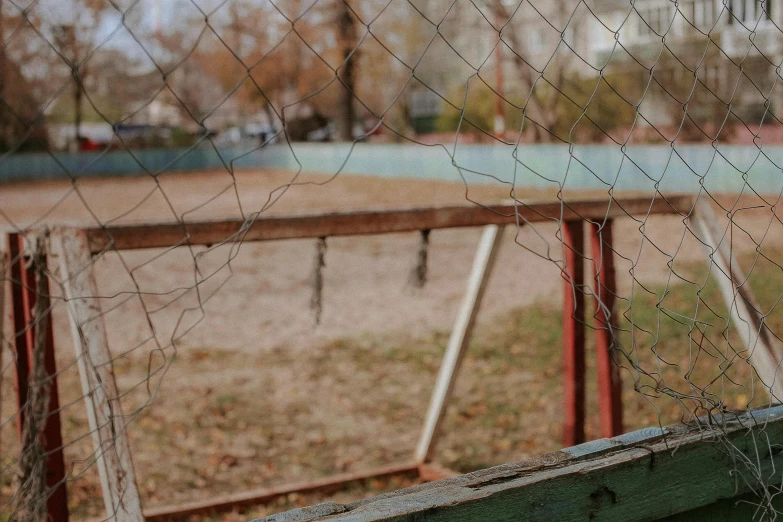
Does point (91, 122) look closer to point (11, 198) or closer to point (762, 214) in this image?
point (11, 198)

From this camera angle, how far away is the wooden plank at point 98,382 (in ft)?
6.16

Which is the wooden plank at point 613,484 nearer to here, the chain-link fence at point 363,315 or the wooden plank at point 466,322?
the chain-link fence at point 363,315

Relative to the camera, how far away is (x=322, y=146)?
32000 mm

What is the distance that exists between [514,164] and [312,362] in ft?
7.63

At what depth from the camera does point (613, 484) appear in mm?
1599

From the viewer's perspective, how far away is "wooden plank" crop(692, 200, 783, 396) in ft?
9.03

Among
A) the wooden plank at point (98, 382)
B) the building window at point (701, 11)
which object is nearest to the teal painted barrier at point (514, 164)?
the wooden plank at point (98, 382)

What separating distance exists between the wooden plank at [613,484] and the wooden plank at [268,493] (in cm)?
297

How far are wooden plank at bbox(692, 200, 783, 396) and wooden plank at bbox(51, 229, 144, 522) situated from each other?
1.74m

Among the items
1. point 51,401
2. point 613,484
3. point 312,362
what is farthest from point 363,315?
point 613,484

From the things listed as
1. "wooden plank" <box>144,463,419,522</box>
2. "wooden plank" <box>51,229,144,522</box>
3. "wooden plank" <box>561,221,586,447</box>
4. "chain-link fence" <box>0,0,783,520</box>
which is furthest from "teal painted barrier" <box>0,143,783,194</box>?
"wooden plank" <box>144,463,419,522</box>

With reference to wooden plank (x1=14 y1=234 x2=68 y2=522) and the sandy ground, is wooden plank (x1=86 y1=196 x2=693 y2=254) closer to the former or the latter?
wooden plank (x1=14 y1=234 x2=68 y2=522)

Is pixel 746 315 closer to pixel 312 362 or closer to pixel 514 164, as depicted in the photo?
pixel 514 164

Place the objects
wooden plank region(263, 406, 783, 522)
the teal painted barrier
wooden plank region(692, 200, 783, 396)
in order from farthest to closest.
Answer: the teal painted barrier
wooden plank region(692, 200, 783, 396)
wooden plank region(263, 406, 783, 522)
